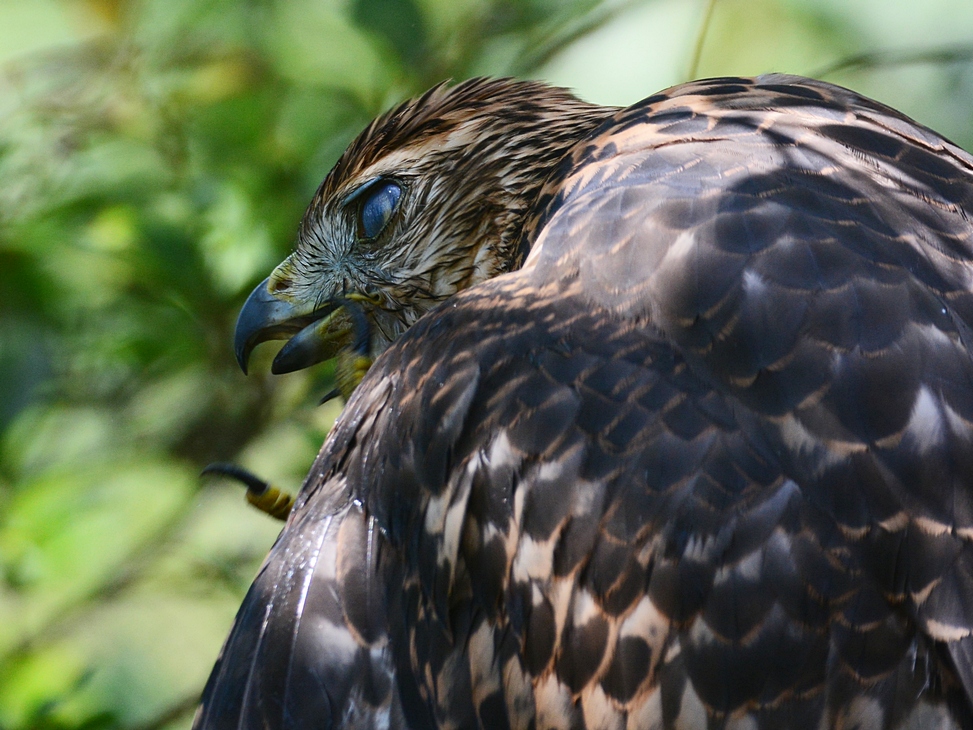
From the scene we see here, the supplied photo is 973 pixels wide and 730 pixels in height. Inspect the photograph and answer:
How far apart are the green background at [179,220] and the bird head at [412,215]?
0.41m

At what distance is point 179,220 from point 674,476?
190cm

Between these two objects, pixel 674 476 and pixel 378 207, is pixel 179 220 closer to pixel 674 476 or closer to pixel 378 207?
pixel 378 207

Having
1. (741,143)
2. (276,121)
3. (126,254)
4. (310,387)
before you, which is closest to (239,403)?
(310,387)

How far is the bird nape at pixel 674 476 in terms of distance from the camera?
133 centimetres

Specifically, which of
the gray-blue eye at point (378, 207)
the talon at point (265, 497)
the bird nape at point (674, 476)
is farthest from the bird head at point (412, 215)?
the bird nape at point (674, 476)

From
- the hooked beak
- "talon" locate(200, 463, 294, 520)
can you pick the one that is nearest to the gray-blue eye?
the hooked beak

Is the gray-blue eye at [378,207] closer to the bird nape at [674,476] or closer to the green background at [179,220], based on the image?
the green background at [179,220]

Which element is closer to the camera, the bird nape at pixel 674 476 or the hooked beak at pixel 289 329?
the bird nape at pixel 674 476

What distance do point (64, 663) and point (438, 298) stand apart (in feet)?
4.85

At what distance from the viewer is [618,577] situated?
54.3 inches

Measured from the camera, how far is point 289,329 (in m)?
2.56

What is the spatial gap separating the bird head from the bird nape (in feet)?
1.68

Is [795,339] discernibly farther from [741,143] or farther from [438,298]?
[438,298]

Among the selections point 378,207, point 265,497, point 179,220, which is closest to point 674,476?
point 265,497
